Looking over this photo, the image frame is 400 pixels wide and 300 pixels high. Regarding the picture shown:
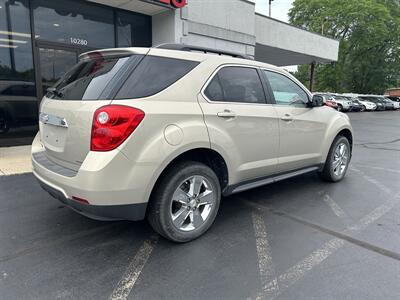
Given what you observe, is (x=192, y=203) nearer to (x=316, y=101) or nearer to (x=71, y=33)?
(x=316, y=101)

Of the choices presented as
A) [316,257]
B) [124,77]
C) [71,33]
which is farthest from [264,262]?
[71,33]

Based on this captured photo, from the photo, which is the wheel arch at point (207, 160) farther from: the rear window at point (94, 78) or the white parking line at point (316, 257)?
the white parking line at point (316, 257)

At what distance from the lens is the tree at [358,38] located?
35.2 meters

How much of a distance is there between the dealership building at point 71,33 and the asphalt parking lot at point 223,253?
456 centimetres

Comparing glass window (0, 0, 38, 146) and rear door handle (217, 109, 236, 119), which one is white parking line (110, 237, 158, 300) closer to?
rear door handle (217, 109, 236, 119)

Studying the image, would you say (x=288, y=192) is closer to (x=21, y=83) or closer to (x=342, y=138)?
(x=342, y=138)

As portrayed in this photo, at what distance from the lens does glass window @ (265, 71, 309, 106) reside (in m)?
4.04

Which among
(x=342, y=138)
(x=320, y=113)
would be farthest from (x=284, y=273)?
(x=342, y=138)

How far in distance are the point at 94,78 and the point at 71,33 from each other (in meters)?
6.75

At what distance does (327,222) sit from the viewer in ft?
12.0

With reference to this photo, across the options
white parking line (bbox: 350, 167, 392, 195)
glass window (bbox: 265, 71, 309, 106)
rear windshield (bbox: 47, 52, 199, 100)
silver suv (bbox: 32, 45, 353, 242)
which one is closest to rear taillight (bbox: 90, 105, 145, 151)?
silver suv (bbox: 32, 45, 353, 242)

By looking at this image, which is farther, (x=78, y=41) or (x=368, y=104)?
(x=368, y=104)

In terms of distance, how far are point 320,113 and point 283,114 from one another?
0.97 metres

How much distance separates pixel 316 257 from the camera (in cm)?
292
